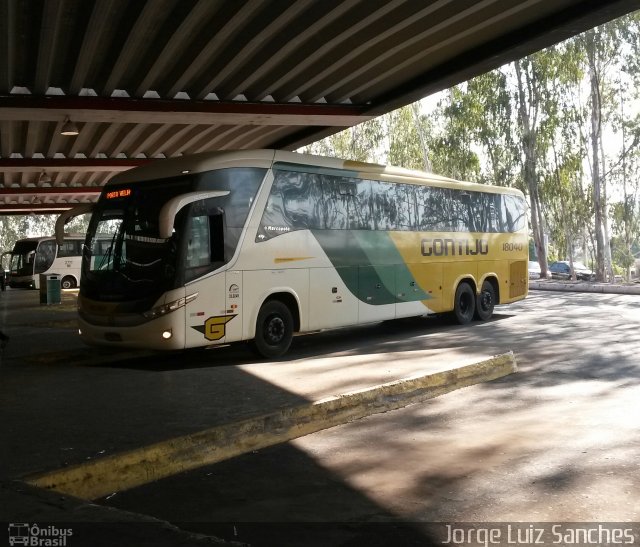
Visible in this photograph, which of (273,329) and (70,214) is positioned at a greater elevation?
(70,214)

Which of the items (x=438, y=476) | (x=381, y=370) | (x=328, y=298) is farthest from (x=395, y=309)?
(x=438, y=476)

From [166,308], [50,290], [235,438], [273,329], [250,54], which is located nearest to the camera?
[235,438]

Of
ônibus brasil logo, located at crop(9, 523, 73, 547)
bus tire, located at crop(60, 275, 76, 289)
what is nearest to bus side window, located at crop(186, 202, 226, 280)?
ônibus brasil logo, located at crop(9, 523, 73, 547)

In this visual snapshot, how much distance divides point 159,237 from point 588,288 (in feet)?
80.6

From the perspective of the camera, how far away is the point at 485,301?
706 inches

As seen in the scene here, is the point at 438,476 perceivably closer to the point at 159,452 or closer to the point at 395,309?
the point at 159,452

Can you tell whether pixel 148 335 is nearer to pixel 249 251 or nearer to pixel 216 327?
pixel 216 327

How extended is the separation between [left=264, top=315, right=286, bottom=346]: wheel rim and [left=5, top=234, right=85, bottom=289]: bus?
26212mm

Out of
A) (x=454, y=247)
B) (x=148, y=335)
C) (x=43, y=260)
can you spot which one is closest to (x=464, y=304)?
(x=454, y=247)

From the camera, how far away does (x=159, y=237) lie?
429 inches

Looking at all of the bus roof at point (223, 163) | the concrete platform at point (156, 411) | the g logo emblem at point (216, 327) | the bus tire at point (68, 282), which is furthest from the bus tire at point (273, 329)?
the bus tire at point (68, 282)

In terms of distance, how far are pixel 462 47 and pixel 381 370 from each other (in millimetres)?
6288

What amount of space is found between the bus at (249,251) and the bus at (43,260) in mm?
23769

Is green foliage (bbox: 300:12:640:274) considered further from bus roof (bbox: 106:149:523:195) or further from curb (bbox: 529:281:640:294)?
bus roof (bbox: 106:149:523:195)
